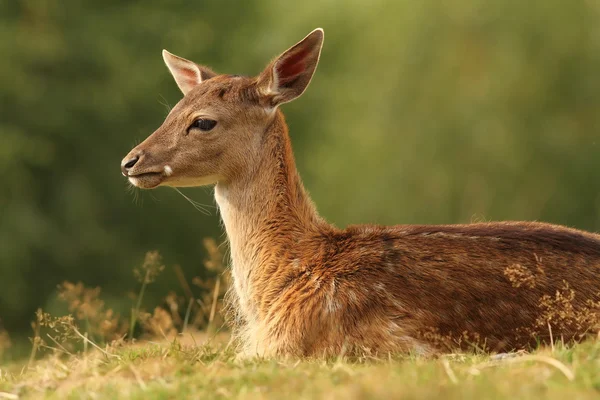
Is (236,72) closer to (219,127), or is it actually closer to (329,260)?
(219,127)

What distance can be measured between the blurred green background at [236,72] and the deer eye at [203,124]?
39.9ft

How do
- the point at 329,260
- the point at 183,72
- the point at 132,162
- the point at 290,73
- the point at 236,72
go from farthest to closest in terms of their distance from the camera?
1. the point at 236,72
2. the point at 183,72
3. the point at 290,73
4. the point at 132,162
5. the point at 329,260

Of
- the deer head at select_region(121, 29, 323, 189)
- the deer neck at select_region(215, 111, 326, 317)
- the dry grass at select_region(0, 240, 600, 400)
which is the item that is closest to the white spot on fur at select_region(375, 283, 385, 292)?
the dry grass at select_region(0, 240, 600, 400)

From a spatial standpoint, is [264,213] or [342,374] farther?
[264,213]

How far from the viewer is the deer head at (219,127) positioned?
21.0ft

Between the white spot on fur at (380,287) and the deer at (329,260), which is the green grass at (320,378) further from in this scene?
the white spot on fur at (380,287)

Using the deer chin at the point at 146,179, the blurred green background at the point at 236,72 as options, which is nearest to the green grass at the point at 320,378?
the deer chin at the point at 146,179

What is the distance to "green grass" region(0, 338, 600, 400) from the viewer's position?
395 cm

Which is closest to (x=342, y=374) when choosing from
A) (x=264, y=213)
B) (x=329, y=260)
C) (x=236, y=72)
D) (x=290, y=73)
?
(x=329, y=260)

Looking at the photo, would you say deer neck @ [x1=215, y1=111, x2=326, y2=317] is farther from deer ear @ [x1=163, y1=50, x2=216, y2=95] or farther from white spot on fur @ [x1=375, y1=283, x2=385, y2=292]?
deer ear @ [x1=163, y1=50, x2=216, y2=95]

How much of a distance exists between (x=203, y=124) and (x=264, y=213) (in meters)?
0.67

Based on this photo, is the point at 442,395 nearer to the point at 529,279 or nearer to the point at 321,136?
the point at 529,279

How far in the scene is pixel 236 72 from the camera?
21.1m

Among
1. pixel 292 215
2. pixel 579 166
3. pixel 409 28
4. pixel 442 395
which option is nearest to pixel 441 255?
pixel 292 215
